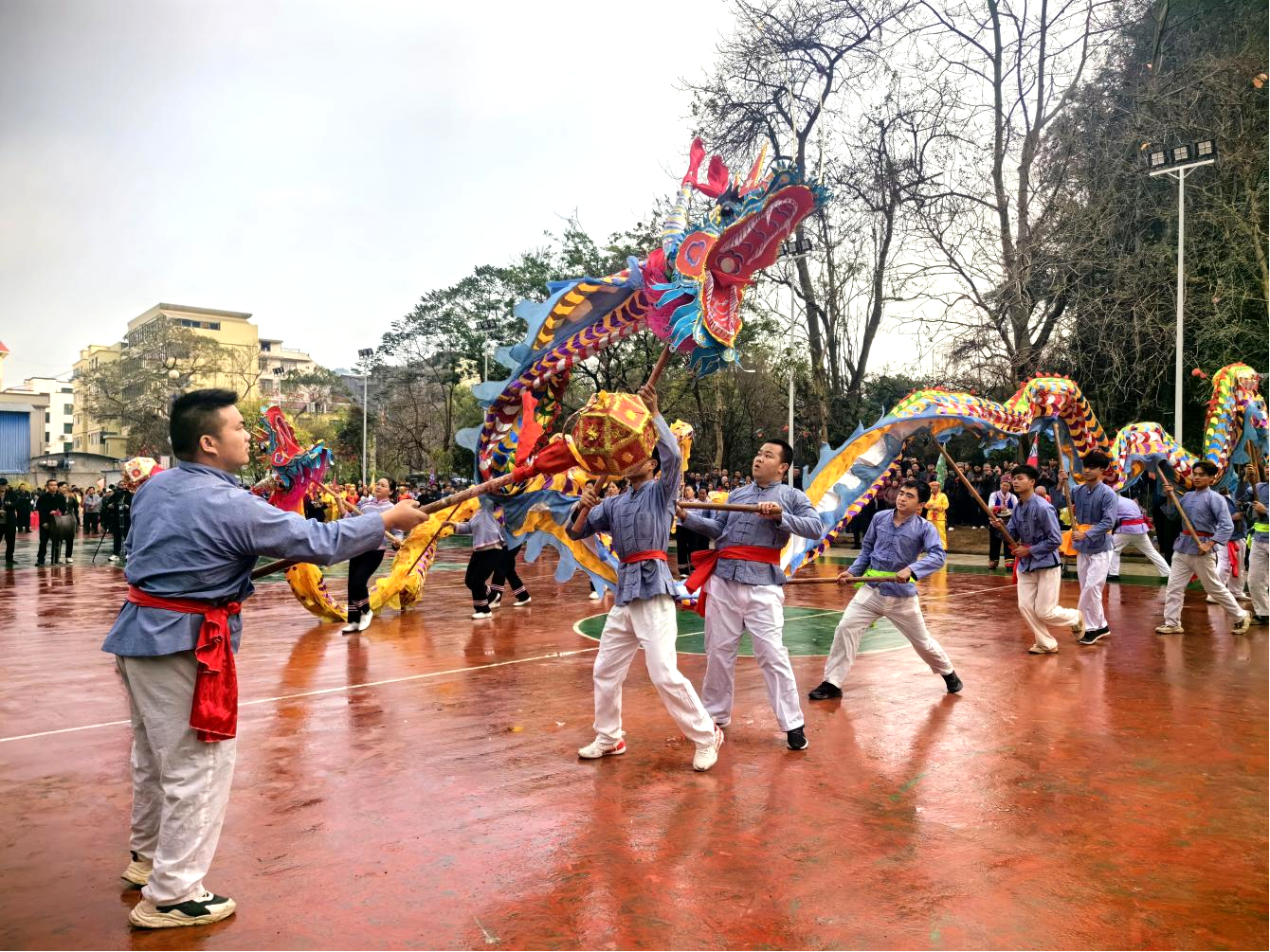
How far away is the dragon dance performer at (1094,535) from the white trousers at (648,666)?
5.47 m

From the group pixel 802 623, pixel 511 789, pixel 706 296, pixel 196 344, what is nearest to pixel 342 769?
pixel 511 789

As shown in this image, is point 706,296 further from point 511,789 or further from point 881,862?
point 881,862

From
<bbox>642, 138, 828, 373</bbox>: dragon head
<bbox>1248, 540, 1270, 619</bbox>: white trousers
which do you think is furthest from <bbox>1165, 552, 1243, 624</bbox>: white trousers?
<bbox>642, 138, 828, 373</bbox>: dragon head

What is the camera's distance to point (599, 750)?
16.6 feet

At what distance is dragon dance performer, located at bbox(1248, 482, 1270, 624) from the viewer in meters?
9.52

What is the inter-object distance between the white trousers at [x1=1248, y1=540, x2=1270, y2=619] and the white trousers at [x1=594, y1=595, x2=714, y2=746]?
7.62 m

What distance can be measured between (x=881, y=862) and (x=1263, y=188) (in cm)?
1865

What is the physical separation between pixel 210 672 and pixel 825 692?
4388mm

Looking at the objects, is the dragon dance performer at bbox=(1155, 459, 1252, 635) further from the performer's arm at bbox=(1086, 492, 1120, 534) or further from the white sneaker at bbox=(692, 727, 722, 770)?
the white sneaker at bbox=(692, 727, 722, 770)

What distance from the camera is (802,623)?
10.2m

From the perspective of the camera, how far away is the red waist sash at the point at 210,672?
3271 millimetres

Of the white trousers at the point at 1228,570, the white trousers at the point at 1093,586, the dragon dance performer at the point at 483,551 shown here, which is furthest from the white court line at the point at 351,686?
the white trousers at the point at 1228,570

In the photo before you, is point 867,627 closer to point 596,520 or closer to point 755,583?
point 755,583

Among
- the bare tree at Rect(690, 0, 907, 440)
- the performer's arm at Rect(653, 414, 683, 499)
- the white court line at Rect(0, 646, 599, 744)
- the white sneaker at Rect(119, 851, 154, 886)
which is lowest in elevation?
the white court line at Rect(0, 646, 599, 744)
